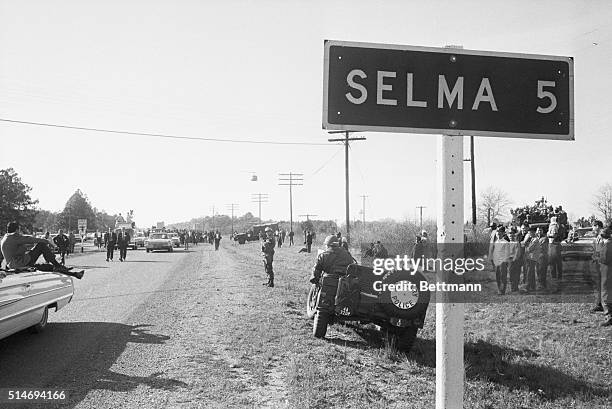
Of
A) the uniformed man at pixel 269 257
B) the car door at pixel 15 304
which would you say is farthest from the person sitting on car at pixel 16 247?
the uniformed man at pixel 269 257

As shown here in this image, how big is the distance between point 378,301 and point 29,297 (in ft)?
15.8

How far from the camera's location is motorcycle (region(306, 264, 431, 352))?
7109 mm

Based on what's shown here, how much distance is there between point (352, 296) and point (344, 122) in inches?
212

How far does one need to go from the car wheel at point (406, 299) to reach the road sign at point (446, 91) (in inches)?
192

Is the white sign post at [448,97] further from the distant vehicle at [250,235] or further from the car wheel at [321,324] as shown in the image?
the distant vehicle at [250,235]

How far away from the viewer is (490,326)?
382 inches

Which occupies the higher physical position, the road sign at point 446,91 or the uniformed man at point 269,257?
the road sign at point 446,91

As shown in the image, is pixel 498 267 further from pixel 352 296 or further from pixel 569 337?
pixel 352 296

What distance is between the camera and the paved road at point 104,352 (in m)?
5.16

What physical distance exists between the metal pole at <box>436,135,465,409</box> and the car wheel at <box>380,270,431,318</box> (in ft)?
16.1

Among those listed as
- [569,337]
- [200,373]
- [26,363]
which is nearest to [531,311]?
[569,337]

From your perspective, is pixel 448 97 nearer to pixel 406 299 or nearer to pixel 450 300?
pixel 450 300

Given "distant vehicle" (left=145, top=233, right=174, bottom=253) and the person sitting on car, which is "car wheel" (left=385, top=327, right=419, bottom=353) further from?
"distant vehicle" (left=145, top=233, right=174, bottom=253)

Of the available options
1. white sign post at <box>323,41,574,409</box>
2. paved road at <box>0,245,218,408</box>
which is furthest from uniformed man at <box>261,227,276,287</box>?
white sign post at <box>323,41,574,409</box>
